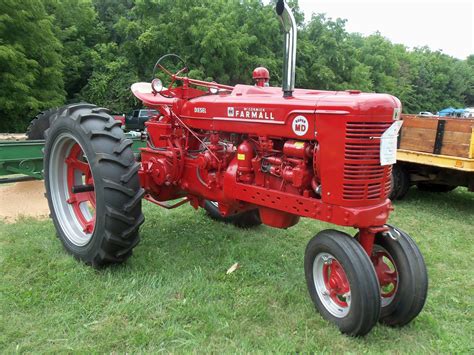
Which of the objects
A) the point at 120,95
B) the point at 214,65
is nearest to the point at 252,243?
the point at 214,65

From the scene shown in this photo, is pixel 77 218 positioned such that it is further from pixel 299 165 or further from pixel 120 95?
pixel 120 95

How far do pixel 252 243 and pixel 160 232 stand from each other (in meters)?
1.01

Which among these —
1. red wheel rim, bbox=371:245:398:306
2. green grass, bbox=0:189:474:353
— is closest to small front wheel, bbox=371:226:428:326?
red wheel rim, bbox=371:245:398:306

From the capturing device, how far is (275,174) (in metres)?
3.19

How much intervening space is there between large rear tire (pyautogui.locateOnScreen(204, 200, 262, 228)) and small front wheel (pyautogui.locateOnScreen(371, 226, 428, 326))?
1.87 metres

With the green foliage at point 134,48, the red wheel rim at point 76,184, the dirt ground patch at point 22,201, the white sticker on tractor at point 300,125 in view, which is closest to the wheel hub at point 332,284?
the white sticker on tractor at point 300,125

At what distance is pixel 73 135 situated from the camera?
371 cm

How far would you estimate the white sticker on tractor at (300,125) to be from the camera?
2.88m

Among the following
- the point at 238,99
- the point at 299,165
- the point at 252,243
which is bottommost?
the point at 252,243

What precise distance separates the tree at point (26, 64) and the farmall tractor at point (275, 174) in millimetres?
16197

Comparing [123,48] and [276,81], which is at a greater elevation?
[123,48]

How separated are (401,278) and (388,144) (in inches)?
35.0

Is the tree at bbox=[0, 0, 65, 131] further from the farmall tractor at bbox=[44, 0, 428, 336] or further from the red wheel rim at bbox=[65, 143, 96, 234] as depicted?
the farmall tractor at bbox=[44, 0, 428, 336]

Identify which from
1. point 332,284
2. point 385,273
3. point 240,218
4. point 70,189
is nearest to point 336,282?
point 332,284
